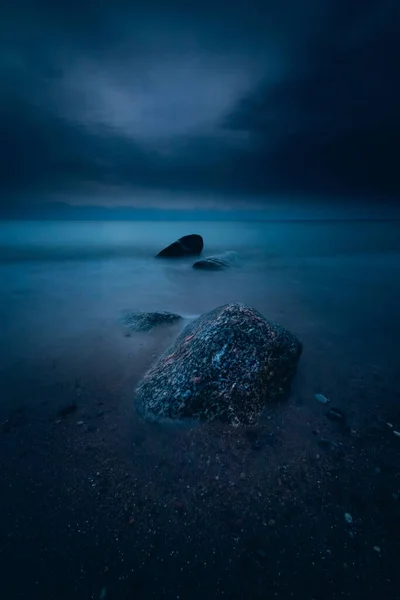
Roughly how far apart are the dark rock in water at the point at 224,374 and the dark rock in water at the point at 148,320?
9.36ft

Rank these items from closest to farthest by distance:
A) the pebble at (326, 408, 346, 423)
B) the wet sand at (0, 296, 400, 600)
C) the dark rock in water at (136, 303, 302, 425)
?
1. the wet sand at (0, 296, 400, 600)
2. the dark rock in water at (136, 303, 302, 425)
3. the pebble at (326, 408, 346, 423)

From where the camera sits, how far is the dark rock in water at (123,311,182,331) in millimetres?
7918

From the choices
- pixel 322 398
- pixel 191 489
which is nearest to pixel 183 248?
pixel 322 398

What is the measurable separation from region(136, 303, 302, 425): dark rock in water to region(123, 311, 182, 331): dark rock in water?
285 cm

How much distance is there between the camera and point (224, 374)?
4348 millimetres

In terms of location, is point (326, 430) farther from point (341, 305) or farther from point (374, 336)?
point (341, 305)

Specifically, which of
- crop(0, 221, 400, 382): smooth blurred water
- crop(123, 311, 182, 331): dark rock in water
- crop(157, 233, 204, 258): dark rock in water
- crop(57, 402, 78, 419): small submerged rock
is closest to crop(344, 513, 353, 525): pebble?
crop(57, 402, 78, 419): small submerged rock

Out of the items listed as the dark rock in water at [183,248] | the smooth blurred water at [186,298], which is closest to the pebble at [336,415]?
the smooth blurred water at [186,298]

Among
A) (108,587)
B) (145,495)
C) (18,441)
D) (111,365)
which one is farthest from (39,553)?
(111,365)

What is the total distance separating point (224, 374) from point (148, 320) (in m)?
4.19

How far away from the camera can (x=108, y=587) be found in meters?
2.58

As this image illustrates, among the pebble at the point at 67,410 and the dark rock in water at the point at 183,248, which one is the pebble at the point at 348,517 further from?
the dark rock in water at the point at 183,248

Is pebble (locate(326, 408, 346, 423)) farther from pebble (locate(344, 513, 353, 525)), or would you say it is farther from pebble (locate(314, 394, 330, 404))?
pebble (locate(344, 513, 353, 525))

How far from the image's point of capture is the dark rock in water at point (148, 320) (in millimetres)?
7918
